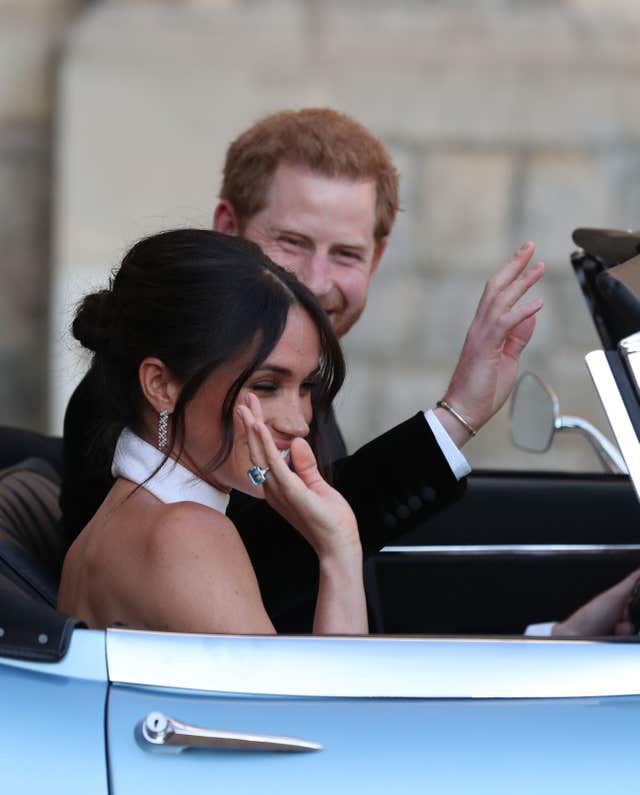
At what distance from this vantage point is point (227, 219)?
9.51 ft

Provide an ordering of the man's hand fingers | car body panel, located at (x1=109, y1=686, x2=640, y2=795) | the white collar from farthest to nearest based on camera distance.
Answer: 1. the man's hand fingers
2. the white collar
3. car body panel, located at (x1=109, y1=686, x2=640, y2=795)

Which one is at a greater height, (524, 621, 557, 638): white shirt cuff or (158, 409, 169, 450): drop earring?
(158, 409, 169, 450): drop earring

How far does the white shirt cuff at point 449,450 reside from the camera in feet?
8.05

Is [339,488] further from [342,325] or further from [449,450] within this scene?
[342,325]

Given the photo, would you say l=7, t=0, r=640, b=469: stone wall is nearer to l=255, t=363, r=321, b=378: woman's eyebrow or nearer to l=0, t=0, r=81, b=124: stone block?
l=0, t=0, r=81, b=124: stone block

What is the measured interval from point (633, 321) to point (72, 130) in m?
4.00

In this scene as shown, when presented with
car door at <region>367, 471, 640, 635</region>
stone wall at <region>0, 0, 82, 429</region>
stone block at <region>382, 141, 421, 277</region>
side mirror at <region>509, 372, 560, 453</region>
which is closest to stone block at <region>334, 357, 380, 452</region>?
stone block at <region>382, 141, 421, 277</region>

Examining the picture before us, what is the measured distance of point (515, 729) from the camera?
1747 mm

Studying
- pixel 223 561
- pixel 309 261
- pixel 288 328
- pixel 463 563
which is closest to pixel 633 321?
pixel 288 328

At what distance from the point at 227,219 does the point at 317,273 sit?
0.73 feet

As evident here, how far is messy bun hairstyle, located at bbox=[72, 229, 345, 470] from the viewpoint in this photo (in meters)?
2.08

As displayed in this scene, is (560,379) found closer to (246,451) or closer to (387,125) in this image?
(387,125)

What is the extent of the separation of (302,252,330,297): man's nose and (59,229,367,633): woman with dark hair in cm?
52

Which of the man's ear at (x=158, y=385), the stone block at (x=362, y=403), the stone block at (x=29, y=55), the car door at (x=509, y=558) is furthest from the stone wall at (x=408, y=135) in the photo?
the man's ear at (x=158, y=385)
